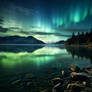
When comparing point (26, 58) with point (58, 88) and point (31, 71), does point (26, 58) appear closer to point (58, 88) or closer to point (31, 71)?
point (31, 71)

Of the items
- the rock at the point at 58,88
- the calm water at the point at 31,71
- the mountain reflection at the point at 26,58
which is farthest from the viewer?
the mountain reflection at the point at 26,58

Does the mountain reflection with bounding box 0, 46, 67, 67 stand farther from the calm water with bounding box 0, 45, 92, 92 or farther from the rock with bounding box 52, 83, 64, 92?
the rock with bounding box 52, 83, 64, 92

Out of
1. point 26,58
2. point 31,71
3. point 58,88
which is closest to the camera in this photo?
point 58,88

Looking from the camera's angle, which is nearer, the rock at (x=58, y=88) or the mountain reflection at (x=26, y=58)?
the rock at (x=58, y=88)

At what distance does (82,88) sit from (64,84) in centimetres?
211

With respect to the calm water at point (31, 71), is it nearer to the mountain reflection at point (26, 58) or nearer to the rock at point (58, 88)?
the mountain reflection at point (26, 58)

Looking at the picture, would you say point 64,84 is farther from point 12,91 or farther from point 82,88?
point 12,91

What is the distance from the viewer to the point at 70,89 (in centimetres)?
936

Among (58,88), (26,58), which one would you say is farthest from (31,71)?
(26,58)

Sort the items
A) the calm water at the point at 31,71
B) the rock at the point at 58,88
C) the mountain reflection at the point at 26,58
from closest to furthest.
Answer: the rock at the point at 58,88 → the calm water at the point at 31,71 → the mountain reflection at the point at 26,58

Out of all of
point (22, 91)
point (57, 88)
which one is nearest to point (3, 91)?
point (22, 91)

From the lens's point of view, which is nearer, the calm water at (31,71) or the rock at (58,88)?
the rock at (58,88)

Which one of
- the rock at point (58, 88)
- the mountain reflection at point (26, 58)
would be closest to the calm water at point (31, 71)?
the mountain reflection at point (26, 58)

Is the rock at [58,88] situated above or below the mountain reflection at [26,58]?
below
